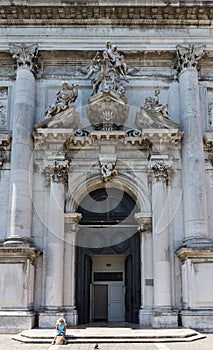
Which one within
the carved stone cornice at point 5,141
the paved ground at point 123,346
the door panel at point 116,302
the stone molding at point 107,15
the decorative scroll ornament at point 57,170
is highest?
the stone molding at point 107,15

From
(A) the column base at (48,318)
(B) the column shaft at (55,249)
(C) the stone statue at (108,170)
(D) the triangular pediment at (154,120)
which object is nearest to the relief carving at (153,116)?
(D) the triangular pediment at (154,120)

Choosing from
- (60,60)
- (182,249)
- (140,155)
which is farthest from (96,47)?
(182,249)

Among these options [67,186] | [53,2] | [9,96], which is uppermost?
[53,2]

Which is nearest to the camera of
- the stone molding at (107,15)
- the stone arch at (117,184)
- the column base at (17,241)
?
the column base at (17,241)

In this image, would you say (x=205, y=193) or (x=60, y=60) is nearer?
(x=205, y=193)

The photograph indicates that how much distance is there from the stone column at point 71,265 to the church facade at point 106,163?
37mm

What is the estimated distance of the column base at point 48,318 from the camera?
15.6 m

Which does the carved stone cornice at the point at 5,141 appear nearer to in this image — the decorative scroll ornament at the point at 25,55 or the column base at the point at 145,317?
the decorative scroll ornament at the point at 25,55

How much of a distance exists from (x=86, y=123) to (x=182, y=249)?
20.3ft

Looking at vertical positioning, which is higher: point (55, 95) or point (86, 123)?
point (55, 95)

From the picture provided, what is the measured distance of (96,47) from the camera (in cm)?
1875

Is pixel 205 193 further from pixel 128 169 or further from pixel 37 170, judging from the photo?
pixel 37 170

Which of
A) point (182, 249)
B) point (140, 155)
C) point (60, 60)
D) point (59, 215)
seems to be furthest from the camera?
point (60, 60)

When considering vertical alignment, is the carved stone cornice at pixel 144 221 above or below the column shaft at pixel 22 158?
below
